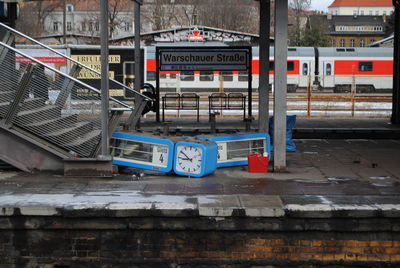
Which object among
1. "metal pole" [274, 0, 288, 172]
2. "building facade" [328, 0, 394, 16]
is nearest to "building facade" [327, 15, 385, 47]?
"building facade" [328, 0, 394, 16]

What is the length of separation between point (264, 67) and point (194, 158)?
351 cm

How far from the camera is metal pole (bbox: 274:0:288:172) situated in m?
11.8

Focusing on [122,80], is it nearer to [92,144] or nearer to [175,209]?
[92,144]

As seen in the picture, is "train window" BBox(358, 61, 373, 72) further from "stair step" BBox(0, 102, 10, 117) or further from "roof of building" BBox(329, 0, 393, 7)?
"roof of building" BBox(329, 0, 393, 7)

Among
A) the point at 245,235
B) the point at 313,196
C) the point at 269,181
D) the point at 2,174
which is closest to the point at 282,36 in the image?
the point at 269,181

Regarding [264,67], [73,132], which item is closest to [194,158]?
[73,132]

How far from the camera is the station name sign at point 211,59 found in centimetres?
1936

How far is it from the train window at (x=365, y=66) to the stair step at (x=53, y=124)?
36.7 m

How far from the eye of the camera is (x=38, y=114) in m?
12.0

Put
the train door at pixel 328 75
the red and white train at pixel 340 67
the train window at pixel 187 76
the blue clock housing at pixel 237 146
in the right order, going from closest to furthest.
→ the blue clock housing at pixel 237 146
the train window at pixel 187 76
the red and white train at pixel 340 67
the train door at pixel 328 75

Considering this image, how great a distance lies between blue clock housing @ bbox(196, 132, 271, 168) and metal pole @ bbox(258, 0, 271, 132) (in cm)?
153

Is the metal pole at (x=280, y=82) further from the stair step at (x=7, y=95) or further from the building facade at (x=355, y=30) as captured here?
the building facade at (x=355, y=30)

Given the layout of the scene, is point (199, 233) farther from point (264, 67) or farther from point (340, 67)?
point (340, 67)

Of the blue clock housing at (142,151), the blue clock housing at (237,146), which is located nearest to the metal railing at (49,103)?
the blue clock housing at (142,151)
